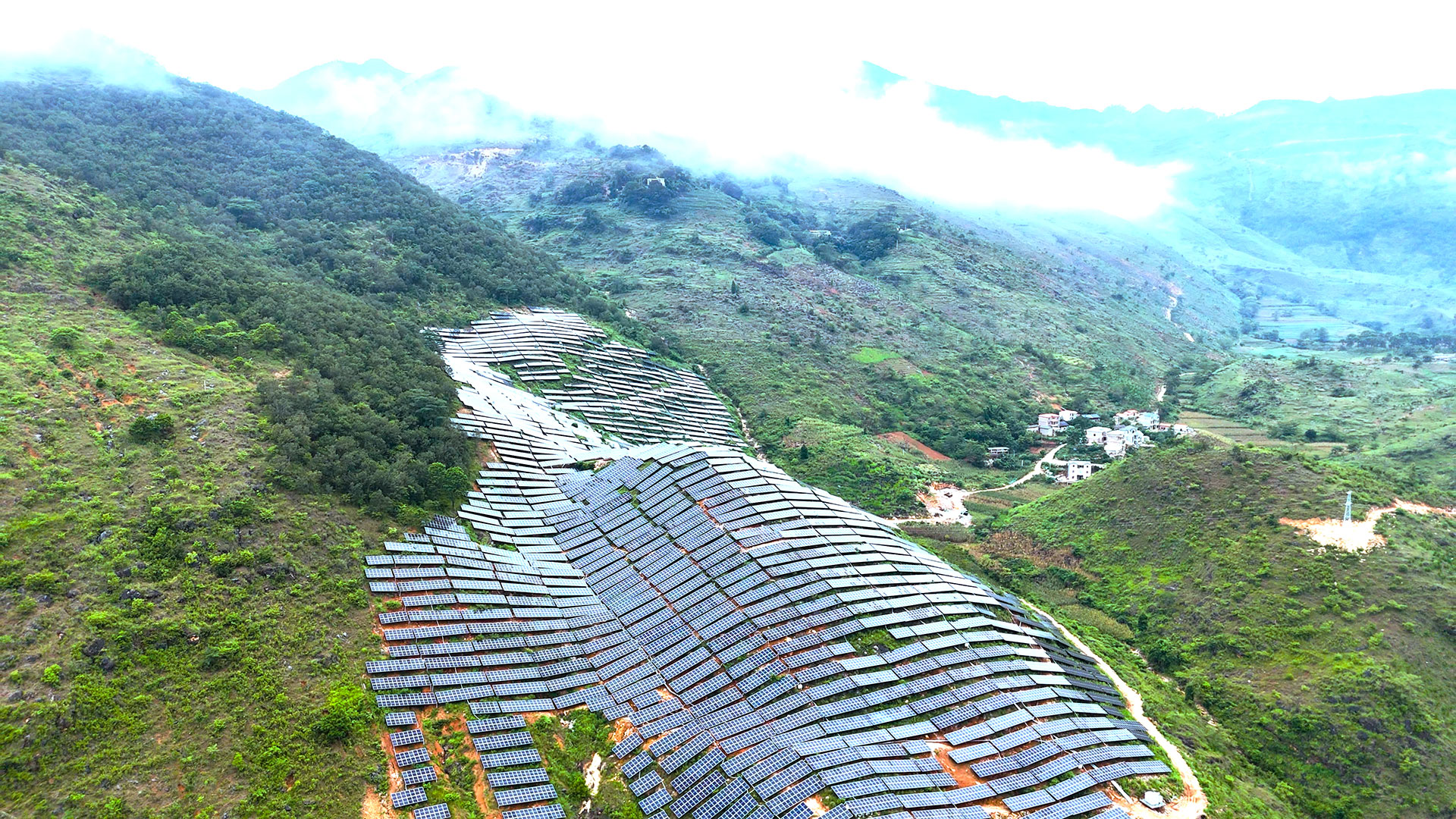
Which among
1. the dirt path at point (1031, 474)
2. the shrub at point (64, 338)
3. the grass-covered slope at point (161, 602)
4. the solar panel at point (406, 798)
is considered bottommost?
the dirt path at point (1031, 474)

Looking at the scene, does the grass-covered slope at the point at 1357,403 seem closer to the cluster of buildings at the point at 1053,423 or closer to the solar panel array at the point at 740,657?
the cluster of buildings at the point at 1053,423

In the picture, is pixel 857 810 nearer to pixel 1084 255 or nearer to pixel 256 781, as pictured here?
pixel 256 781

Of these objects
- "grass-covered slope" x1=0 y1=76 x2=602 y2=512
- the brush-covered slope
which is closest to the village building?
the brush-covered slope

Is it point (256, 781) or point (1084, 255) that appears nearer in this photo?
point (256, 781)

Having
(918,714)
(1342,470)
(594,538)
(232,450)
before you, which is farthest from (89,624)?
(1342,470)

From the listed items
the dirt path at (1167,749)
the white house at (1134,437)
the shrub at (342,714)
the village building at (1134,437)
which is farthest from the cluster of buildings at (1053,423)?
the shrub at (342,714)
